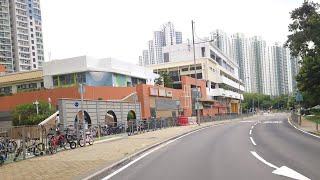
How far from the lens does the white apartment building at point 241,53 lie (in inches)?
4879

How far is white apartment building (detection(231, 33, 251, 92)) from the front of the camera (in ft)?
407

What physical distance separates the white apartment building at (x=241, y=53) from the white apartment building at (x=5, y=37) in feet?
219

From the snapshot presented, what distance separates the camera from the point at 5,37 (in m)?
112

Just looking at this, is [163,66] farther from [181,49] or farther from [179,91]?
[179,91]

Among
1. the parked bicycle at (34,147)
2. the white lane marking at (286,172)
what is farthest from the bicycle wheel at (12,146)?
the white lane marking at (286,172)

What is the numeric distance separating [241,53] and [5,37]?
73360 mm

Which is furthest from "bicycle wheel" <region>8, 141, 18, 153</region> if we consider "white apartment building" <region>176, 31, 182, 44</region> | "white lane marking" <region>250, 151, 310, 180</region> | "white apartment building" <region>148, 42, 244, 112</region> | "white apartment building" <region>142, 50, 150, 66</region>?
"white apartment building" <region>142, 50, 150, 66</region>

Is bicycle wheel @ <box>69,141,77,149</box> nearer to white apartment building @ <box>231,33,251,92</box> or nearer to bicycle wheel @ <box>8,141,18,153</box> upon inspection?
bicycle wheel @ <box>8,141,18,153</box>

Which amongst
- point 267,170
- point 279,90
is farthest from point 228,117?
point 279,90

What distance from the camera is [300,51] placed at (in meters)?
33.7

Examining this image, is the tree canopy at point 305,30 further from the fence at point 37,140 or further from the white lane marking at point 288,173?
the white lane marking at point 288,173

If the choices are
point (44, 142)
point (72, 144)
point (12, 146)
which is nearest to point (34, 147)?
point (44, 142)

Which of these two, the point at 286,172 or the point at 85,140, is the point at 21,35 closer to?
the point at 85,140

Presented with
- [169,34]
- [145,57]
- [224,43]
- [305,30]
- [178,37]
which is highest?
[169,34]
